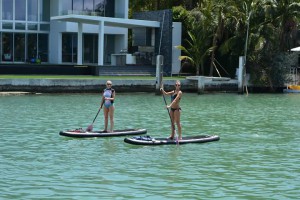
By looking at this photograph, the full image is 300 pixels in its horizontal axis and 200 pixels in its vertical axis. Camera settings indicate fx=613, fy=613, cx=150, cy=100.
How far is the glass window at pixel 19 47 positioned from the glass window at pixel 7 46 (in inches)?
17.7

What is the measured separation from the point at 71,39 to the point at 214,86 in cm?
1608

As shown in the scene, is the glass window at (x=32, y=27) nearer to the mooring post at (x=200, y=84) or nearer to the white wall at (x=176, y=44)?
the white wall at (x=176, y=44)

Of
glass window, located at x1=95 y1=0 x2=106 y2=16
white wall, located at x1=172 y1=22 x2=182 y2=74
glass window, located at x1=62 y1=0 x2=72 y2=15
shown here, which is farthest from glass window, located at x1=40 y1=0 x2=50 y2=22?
white wall, located at x1=172 y1=22 x2=182 y2=74

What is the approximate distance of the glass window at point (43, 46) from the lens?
55.6 m

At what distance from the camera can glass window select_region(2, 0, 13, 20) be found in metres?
53.2

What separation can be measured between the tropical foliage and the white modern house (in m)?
3.97

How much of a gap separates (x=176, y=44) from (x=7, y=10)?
1505cm

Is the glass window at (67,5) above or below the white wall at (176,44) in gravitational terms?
above

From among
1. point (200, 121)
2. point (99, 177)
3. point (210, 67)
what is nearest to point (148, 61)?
point (210, 67)

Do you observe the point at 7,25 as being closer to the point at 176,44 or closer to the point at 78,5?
the point at 78,5

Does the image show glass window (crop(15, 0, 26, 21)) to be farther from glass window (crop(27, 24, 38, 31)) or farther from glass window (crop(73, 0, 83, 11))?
glass window (crop(73, 0, 83, 11))

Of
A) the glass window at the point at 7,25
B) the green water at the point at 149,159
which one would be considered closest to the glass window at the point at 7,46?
the glass window at the point at 7,25

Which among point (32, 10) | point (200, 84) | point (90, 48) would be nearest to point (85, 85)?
point (200, 84)

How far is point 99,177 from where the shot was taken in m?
13.7
